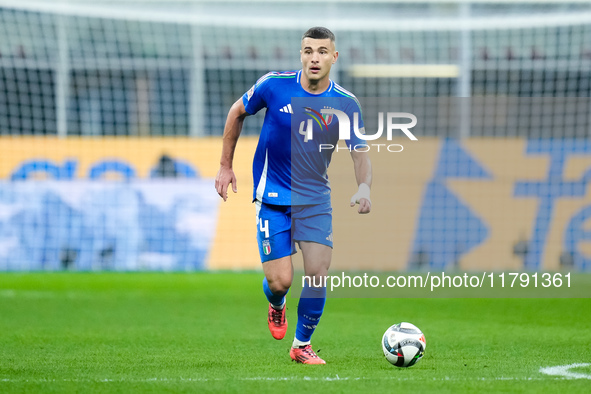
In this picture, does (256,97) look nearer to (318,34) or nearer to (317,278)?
(318,34)

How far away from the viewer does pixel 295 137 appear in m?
7.16

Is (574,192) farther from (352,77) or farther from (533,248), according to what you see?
(352,77)

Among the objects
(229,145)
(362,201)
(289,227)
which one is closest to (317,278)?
(289,227)

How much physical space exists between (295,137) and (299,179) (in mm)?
317

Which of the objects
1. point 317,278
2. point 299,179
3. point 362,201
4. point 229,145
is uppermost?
point 229,145

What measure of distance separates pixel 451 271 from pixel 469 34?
5642 mm

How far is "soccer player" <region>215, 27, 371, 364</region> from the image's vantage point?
23.0ft

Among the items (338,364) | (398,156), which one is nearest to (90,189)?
(398,156)

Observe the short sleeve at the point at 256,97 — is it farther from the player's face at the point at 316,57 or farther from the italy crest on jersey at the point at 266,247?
the italy crest on jersey at the point at 266,247

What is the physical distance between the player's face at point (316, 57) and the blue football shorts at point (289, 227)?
3.20ft

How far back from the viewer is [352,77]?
69.4ft

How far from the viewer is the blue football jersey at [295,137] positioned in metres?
7.09

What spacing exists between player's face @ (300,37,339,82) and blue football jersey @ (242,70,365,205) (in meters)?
0.20

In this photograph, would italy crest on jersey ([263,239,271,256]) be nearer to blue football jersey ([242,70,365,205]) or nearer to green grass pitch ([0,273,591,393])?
blue football jersey ([242,70,365,205])
